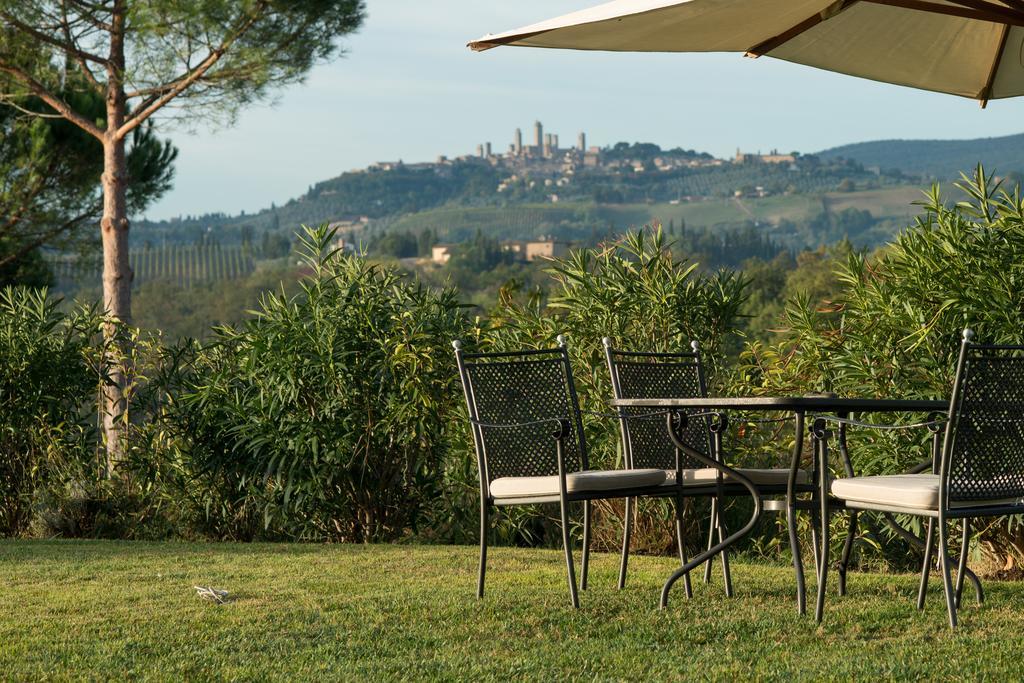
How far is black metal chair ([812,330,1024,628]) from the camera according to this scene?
338 cm

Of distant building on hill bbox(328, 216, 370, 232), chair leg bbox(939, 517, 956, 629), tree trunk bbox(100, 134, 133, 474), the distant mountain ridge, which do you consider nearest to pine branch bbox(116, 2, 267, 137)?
tree trunk bbox(100, 134, 133, 474)

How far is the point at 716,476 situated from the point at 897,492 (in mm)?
1061

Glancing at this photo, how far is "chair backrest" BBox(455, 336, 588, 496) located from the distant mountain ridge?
100686 mm

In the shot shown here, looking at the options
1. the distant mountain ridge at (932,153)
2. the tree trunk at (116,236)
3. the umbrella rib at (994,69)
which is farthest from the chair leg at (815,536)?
the distant mountain ridge at (932,153)

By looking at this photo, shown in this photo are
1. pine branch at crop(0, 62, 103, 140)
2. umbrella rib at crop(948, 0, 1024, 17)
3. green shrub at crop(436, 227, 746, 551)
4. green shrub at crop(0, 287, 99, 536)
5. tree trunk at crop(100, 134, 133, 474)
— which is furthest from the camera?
pine branch at crop(0, 62, 103, 140)

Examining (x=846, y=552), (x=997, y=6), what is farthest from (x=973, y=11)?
(x=846, y=552)

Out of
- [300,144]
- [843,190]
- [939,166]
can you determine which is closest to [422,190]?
[843,190]

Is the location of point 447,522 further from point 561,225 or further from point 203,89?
point 561,225

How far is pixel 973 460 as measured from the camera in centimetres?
344

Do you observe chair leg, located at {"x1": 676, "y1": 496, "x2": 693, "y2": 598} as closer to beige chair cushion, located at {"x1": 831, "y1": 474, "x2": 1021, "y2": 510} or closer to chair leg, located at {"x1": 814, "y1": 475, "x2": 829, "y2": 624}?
chair leg, located at {"x1": 814, "y1": 475, "x2": 829, "y2": 624}

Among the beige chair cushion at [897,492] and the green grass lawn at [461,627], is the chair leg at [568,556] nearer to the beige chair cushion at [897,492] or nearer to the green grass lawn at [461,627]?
the green grass lawn at [461,627]

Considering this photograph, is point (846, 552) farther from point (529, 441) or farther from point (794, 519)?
point (529, 441)

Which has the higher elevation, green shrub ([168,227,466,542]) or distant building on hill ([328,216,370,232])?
distant building on hill ([328,216,370,232])

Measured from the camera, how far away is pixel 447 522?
641cm
